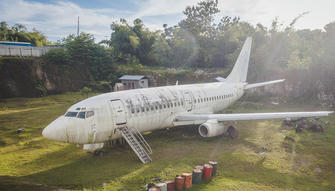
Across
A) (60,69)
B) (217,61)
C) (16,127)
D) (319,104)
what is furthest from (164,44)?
(16,127)

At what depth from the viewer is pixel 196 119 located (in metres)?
20.8

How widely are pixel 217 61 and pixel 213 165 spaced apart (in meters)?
46.0

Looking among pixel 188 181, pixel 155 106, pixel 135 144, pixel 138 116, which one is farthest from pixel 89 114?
pixel 188 181

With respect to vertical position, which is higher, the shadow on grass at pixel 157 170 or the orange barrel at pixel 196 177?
the orange barrel at pixel 196 177

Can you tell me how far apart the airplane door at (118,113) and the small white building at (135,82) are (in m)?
27.8

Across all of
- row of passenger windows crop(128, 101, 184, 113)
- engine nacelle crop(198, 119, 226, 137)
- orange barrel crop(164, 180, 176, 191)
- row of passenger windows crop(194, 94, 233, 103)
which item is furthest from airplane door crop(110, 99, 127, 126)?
row of passenger windows crop(194, 94, 233, 103)

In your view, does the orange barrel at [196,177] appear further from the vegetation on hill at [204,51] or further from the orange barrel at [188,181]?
the vegetation on hill at [204,51]

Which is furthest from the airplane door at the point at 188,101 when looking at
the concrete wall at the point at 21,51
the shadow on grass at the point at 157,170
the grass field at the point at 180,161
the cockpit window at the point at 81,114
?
the concrete wall at the point at 21,51

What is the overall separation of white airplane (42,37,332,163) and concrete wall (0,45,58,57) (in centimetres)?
3643

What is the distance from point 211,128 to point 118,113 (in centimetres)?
808

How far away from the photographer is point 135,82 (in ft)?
148

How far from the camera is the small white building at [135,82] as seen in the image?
44834 mm

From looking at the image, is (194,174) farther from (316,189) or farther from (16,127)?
(16,127)

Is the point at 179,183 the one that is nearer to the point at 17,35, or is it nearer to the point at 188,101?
the point at 188,101
